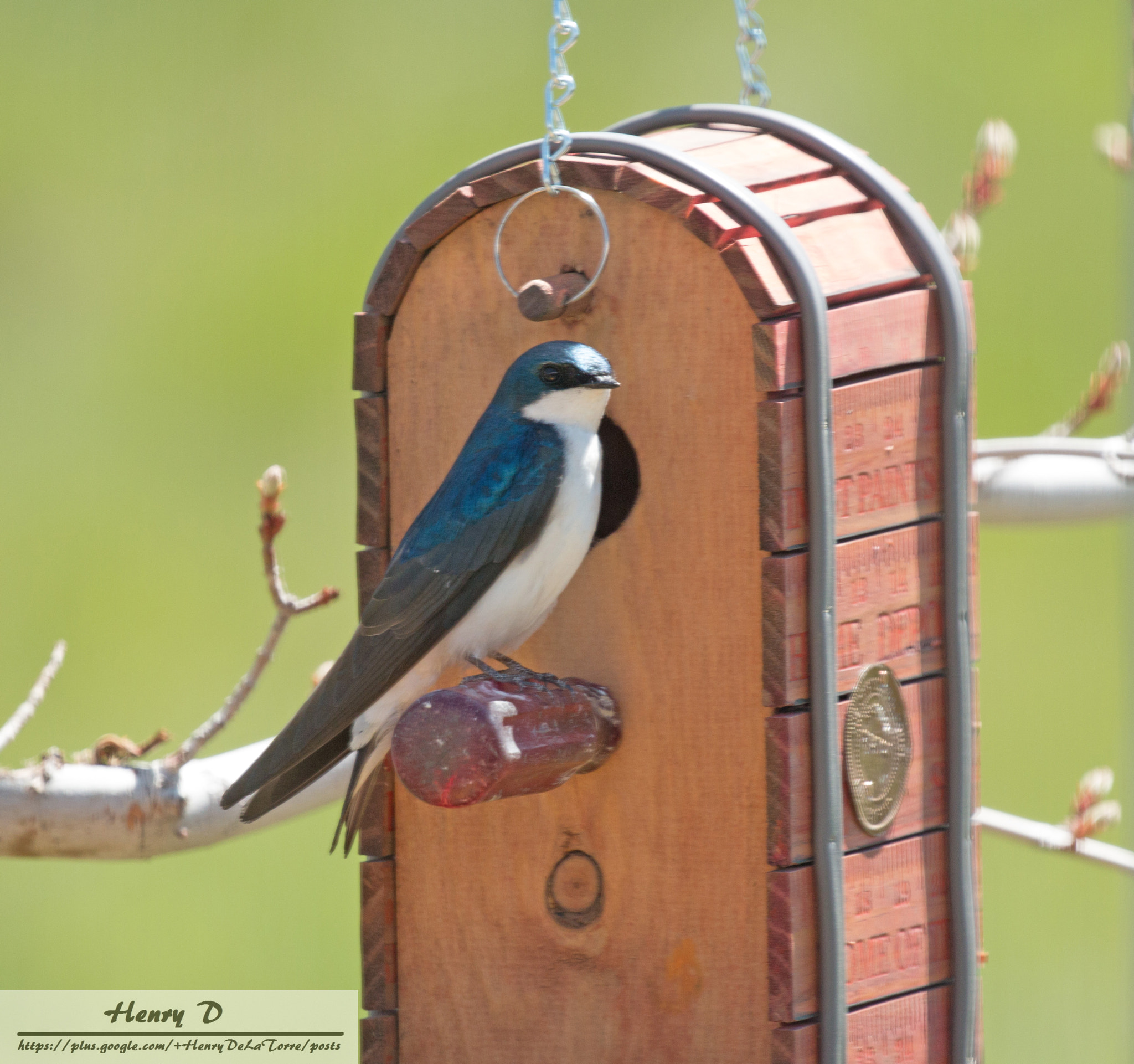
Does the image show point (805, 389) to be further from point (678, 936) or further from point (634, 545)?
point (678, 936)

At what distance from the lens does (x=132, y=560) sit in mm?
6871

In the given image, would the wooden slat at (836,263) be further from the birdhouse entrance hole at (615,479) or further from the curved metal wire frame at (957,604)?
the birdhouse entrance hole at (615,479)

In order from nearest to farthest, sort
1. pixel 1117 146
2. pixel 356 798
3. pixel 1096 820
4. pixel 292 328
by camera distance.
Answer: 1. pixel 356 798
2. pixel 1096 820
3. pixel 1117 146
4. pixel 292 328

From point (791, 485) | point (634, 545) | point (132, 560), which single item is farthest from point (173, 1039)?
point (132, 560)

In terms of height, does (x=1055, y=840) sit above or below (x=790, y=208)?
below

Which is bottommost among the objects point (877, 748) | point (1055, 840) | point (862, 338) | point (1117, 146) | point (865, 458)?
point (1055, 840)

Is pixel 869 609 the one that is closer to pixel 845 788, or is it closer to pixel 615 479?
pixel 845 788

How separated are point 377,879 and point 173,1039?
0.45 metres

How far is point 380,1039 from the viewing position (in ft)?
8.98

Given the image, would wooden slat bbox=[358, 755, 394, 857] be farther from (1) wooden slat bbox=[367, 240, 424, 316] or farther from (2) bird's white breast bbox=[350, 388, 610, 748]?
(1) wooden slat bbox=[367, 240, 424, 316]

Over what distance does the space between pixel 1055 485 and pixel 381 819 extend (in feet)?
5.56

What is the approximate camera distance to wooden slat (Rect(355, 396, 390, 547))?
109 inches

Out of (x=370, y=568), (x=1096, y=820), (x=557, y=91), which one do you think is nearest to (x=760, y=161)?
(x=557, y=91)

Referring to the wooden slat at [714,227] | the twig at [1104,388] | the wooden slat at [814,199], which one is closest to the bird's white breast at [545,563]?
the wooden slat at [714,227]
